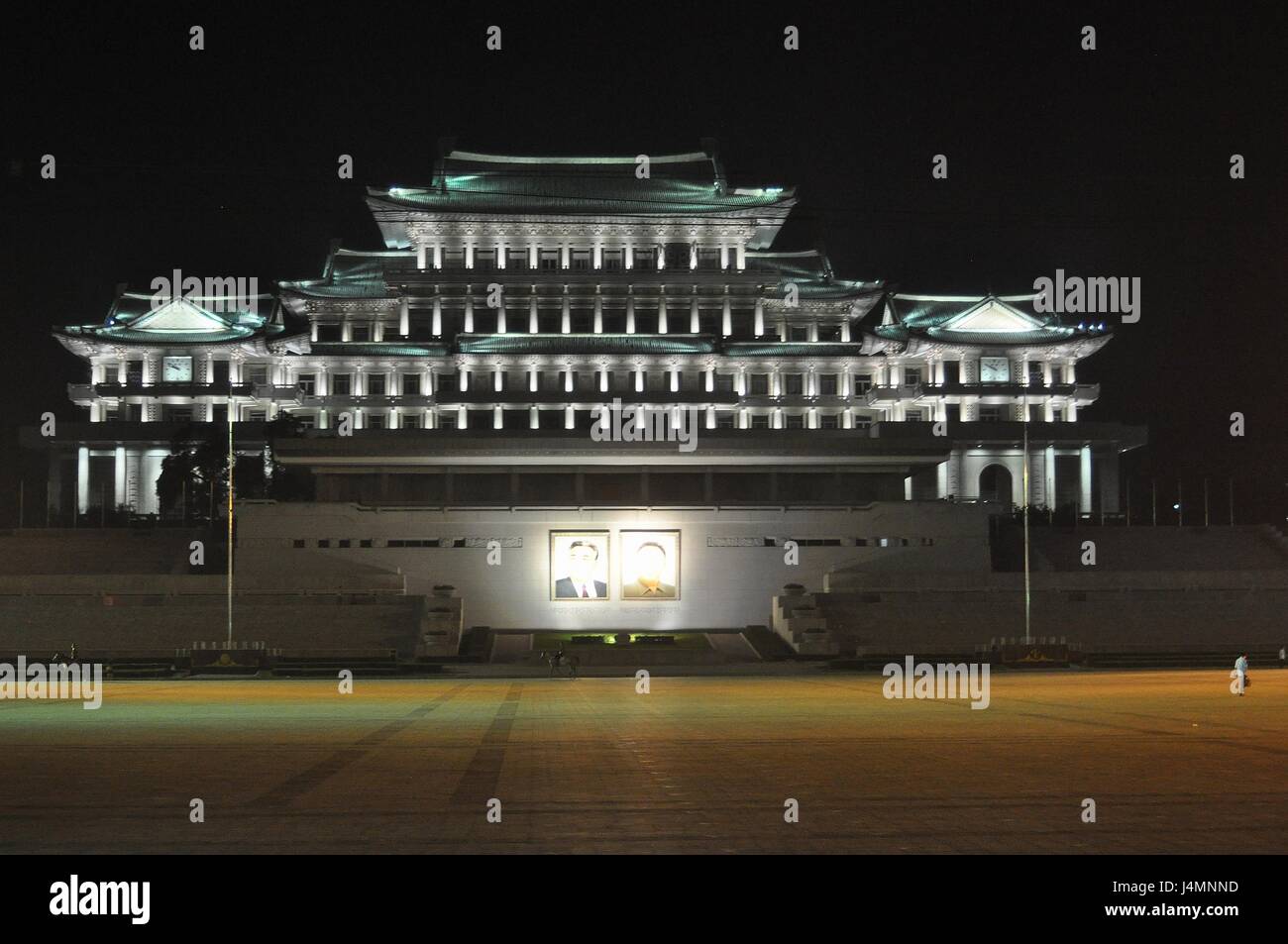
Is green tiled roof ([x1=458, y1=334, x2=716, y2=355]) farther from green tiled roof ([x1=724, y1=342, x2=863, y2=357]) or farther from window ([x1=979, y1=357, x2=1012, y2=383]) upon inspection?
window ([x1=979, y1=357, x2=1012, y2=383])

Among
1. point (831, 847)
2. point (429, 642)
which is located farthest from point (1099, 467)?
point (831, 847)

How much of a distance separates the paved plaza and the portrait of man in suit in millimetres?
30846

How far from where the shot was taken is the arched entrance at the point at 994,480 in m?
80.3

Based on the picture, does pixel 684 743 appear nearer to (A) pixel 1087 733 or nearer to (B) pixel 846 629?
(A) pixel 1087 733

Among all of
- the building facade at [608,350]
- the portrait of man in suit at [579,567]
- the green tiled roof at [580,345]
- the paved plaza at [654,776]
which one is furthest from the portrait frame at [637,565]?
the paved plaza at [654,776]

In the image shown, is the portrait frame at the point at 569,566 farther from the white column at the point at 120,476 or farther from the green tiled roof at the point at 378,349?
the white column at the point at 120,476

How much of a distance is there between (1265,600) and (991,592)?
10.7 metres

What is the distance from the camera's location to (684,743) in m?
23.2

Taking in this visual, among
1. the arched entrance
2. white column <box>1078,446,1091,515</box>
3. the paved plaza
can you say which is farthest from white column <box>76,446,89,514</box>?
white column <box>1078,446,1091,515</box>

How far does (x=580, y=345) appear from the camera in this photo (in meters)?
75.2

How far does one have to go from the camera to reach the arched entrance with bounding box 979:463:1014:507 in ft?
263

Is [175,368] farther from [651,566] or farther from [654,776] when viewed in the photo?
[654,776]

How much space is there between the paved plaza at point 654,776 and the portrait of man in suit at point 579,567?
101 feet

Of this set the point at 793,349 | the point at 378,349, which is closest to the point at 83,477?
the point at 378,349
